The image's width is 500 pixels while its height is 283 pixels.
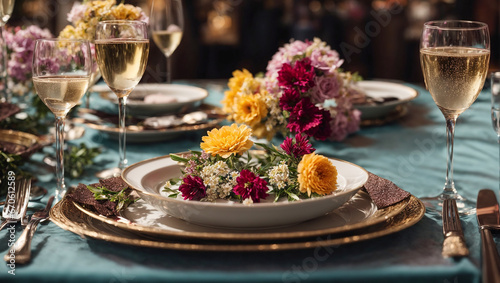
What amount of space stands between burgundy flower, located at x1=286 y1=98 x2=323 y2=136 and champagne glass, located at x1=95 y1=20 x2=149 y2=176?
0.33m

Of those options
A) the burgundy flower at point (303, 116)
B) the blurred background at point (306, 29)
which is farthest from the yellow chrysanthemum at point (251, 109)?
the blurred background at point (306, 29)

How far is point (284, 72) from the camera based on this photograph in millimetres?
1241

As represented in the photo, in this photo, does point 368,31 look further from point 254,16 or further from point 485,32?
point 485,32

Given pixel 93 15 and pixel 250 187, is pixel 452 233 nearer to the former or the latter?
pixel 250 187

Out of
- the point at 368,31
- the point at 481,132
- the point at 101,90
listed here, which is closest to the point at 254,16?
the point at 368,31

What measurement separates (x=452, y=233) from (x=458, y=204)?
213 millimetres

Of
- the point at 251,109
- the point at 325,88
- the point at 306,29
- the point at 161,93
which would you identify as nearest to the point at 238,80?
the point at 251,109

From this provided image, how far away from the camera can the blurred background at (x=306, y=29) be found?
5348 millimetres

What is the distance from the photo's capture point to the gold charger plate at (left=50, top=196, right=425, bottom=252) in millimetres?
700

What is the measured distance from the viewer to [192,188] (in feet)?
2.75

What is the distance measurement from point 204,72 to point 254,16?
731mm

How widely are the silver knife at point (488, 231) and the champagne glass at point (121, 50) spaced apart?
2.18 ft

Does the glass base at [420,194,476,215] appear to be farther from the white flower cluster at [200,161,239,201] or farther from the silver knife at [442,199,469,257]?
the white flower cluster at [200,161,239,201]

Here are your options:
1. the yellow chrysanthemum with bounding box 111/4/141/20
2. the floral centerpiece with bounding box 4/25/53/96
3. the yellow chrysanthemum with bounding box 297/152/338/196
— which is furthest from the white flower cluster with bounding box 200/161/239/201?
the floral centerpiece with bounding box 4/25/53/96
